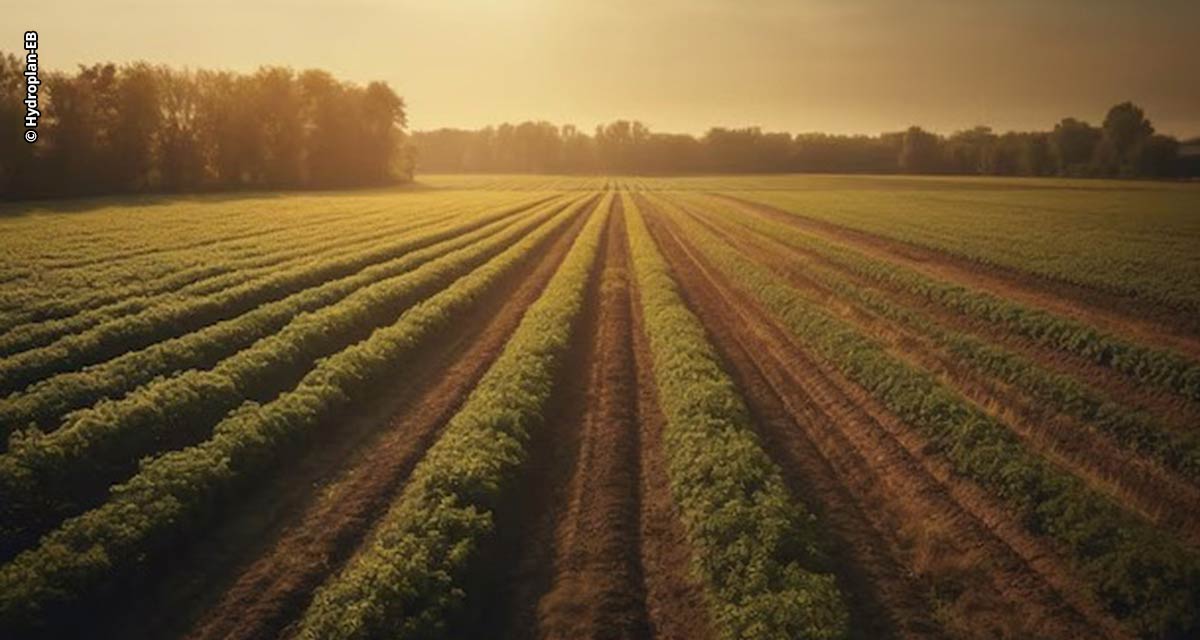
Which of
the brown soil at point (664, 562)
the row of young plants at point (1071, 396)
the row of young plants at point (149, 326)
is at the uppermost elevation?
the row of young plants at point (149, 326)

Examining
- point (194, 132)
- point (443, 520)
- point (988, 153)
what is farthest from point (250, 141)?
point (988, 153)

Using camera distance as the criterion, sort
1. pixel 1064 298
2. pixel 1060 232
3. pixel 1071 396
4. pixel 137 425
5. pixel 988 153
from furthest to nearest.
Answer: pixel 988 153
pixel 1060 232
pixel 1064 298
pixel 1071 396
pixel 137 425

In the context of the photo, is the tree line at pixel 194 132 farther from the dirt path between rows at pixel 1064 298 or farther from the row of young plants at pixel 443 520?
the dirt path between rows at pixel 1064 298

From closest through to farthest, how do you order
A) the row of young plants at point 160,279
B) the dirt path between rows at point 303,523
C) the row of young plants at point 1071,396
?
the dirt path between rows at point 303,523 < the row of young plants at point 1071,396 < the row of young plants at point 160,279

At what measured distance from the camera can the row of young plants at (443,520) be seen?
8953 mm

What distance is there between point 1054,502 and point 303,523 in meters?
13.4

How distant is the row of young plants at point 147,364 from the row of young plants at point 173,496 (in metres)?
3.26

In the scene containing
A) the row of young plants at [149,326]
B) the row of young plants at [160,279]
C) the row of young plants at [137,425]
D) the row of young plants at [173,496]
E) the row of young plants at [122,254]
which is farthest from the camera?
the row of young plants at [122,254]

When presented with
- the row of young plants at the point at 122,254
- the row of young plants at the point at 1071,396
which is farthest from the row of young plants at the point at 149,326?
the row of young plants at the point at 1071,396

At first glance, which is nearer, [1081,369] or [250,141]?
[1081,369]

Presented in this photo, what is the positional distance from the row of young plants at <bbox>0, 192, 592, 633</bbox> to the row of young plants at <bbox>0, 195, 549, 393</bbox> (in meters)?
6.04

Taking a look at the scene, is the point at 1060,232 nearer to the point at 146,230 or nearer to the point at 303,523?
the point at 303,523

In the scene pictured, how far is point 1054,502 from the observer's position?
11.9 m

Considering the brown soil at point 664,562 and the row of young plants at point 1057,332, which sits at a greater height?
the row of young plants at point 1057,332
